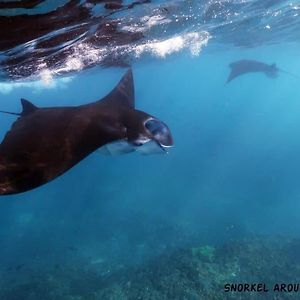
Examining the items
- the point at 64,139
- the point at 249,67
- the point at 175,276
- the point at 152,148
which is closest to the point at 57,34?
the point at 152,148

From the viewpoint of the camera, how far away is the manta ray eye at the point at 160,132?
5090mm

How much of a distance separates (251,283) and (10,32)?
1396 centimetres

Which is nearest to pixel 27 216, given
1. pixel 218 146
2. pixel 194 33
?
pixel 194 33

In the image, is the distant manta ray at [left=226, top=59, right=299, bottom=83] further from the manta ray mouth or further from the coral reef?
the manta ray mouth

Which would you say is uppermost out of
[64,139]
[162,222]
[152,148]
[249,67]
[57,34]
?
[57,34]

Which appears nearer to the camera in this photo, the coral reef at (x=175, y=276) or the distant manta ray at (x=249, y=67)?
the coral reef at (x=175, y=276)

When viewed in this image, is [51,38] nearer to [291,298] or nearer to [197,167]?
[291,298]

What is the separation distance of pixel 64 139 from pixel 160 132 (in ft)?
4.91

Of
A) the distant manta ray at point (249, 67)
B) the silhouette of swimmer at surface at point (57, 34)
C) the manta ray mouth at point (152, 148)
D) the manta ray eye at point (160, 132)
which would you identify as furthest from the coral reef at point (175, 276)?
the distant manta ray at point (249, 67)

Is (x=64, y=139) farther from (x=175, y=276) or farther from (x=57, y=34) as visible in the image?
(x=175, y=276)

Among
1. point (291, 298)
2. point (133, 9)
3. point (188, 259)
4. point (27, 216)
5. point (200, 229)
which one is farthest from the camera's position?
point (27, 216)

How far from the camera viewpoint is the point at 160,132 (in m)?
5.14

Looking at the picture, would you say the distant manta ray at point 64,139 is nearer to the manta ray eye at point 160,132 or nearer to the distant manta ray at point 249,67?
the manta ray eye at point 160,132

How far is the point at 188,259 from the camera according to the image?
16.2 metres
